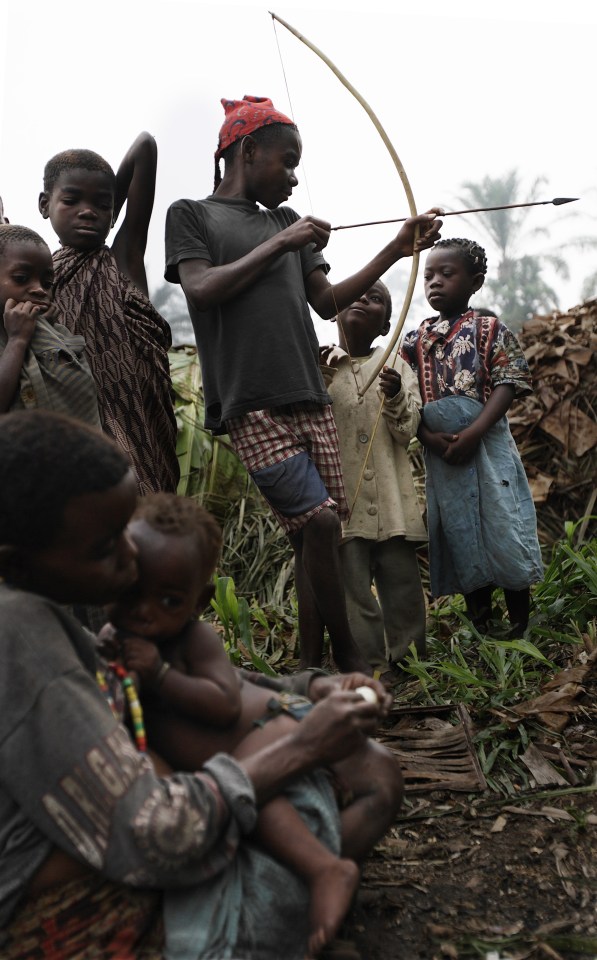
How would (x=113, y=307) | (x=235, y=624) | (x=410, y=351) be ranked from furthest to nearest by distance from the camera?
(x=410, y=351) → (x=235, y=624) → (x=113, y=307)

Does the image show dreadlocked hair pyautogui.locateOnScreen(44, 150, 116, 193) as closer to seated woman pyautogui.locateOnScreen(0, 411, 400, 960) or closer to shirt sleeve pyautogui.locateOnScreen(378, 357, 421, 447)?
shirt sleeve pyautogui.locateOnScreen(378, 357, 421, 447)

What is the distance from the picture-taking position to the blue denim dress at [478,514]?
383 cm

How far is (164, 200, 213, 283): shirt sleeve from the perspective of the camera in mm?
3279

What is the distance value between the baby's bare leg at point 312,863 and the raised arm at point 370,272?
222 centimetres

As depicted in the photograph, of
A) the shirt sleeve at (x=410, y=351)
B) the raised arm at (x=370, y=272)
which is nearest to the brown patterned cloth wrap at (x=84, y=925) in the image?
the raised arm at (x=370, y=272)

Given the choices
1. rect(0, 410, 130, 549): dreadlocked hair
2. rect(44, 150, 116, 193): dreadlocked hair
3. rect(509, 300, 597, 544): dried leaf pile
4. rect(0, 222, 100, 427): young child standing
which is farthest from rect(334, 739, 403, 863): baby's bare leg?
rect(509, 300, 597, 544): dried leaf pile

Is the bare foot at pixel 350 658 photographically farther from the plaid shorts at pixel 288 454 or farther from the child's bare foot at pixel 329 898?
the child's bare foot at pixel 329 898

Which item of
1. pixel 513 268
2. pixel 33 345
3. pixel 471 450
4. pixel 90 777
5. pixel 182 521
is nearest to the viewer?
pixel 90 777

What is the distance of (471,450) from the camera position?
154 inches

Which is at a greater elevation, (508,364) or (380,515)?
(508,364)

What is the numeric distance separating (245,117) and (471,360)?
4.41 ft

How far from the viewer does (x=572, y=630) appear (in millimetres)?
3799

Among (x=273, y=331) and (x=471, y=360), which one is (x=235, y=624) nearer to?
(x=273, y=331)


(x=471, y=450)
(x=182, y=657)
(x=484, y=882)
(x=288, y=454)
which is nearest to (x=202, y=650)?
(x=182, y=657)
